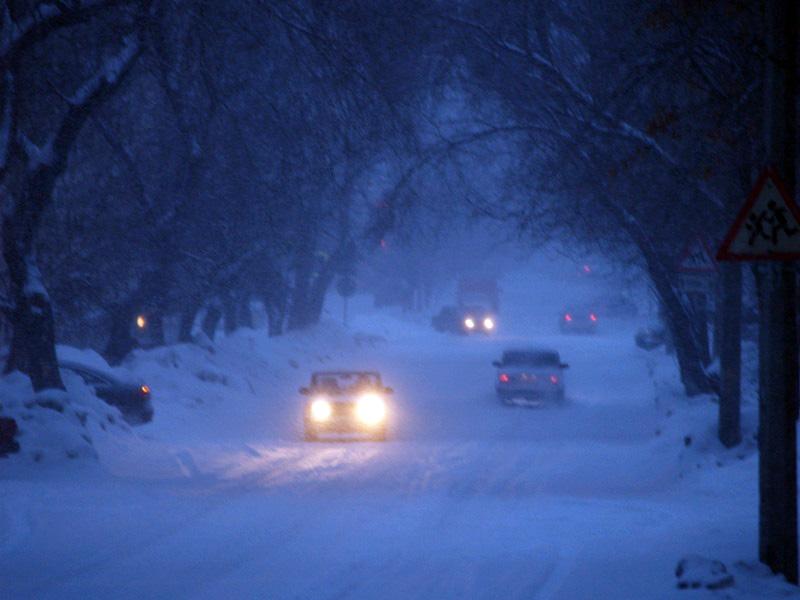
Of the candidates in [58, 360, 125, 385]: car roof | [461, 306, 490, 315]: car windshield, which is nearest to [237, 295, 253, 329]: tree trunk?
[58, 360, 125, 385]: car roof

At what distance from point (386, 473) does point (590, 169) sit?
587cm

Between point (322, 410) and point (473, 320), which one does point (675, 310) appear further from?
point (473, 320)

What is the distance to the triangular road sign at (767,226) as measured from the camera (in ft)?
26.1

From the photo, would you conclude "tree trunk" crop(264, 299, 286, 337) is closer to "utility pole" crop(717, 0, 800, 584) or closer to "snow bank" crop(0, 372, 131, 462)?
"snow bank" crop(0, 372, 131, 462)

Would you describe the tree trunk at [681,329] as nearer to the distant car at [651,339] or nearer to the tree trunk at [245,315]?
the tree trunk at [245,315]

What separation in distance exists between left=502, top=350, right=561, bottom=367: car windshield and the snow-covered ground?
259 cm

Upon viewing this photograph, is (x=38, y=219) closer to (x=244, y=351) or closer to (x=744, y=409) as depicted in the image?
(x=744, y=409)

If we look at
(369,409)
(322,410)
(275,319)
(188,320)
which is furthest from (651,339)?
(322,410)

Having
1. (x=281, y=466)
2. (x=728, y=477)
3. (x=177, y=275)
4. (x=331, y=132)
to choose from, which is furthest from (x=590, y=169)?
(x=177, y=275)

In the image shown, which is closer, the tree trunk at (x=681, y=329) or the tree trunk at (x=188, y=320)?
the tree trunk at (x=681, y=329)

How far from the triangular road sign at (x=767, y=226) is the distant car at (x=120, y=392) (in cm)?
1560

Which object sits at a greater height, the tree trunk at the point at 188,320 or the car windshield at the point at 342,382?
the tree trunk at the point at 188,320

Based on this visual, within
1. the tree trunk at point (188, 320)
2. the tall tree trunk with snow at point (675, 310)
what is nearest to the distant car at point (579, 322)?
the tree trunk at point (188, 320)

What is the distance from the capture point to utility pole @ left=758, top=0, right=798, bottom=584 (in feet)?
26.6
